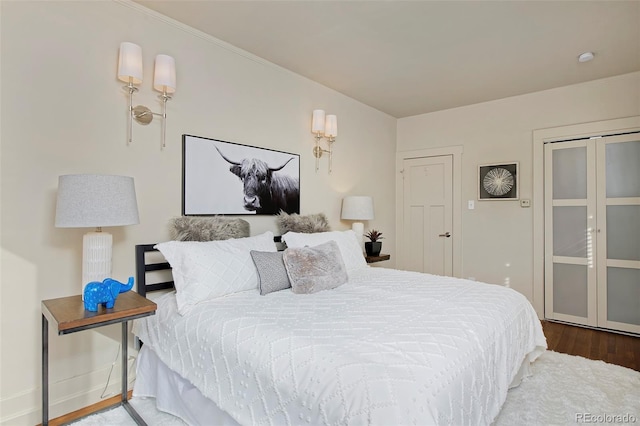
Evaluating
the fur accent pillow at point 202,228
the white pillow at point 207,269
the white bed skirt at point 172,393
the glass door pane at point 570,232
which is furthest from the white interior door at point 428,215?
the white bed skirt at point 172,393

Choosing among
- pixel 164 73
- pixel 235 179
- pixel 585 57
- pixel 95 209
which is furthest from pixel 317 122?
pixel 585 57

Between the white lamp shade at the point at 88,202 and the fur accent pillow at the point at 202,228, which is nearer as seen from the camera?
the white lamp shade at the point at 88,202

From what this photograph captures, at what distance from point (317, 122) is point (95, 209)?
230 cm

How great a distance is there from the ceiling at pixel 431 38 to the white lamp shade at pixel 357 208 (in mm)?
1252

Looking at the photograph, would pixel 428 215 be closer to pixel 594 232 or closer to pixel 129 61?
pixel 594 232

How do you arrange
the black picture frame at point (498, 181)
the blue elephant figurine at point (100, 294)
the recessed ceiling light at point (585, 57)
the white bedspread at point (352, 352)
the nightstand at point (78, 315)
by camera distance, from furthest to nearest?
the black picture frame at point (498, 181) < the recessed ceiling light at point (585, 57) < the blue elephant figurine at point (100, 294) < the nightstand at point (78, 315) < the white bedspread at point (352, 352)

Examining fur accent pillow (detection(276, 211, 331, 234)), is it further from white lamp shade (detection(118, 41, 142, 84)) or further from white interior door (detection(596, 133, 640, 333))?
white interior door (detection(596, 133, 640, 333))

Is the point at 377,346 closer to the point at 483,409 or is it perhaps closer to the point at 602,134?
the point at 483,409

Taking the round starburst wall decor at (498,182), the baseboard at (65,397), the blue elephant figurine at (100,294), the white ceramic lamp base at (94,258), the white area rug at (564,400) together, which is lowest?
the white area rug at (564,400)

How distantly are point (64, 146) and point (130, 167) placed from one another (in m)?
0.37

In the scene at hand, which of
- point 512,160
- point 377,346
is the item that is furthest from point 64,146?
point 512,160

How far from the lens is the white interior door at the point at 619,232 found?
3.41m

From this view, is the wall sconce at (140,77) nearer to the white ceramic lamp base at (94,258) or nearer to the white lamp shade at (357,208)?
the white ceramic lamp base at (94,258)

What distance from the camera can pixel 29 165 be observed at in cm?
188
